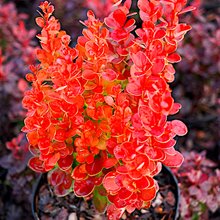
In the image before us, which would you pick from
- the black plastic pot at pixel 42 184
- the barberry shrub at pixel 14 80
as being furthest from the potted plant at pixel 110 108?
the barberry shrub at pixel 14 80

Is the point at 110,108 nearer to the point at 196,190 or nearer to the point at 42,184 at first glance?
the point at 42,184

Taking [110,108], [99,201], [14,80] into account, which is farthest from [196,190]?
[14,80]

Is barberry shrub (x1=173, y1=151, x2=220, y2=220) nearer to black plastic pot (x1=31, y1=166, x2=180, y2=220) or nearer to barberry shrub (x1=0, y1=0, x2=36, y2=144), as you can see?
black plastic pot (x1=31, y1=166, x2=180, y2=220)

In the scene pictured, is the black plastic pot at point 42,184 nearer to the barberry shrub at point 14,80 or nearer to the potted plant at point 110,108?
the potted plant at point 110,108

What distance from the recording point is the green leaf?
124 cm

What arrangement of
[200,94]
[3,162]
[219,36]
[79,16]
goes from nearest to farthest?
[3,162]
[219,36]
[200,94]
[79,16]

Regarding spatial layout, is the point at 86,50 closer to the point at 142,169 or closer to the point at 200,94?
the point at 142,169

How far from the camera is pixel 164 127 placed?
1.05m

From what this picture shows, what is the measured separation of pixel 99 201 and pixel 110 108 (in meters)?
0.26

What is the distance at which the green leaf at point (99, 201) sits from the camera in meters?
1.24

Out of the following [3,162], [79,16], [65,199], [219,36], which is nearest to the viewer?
[65,199]

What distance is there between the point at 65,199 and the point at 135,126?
411 mm

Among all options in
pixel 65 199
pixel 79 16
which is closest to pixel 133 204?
pixel 65 199

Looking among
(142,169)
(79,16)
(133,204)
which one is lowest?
(79,16)
